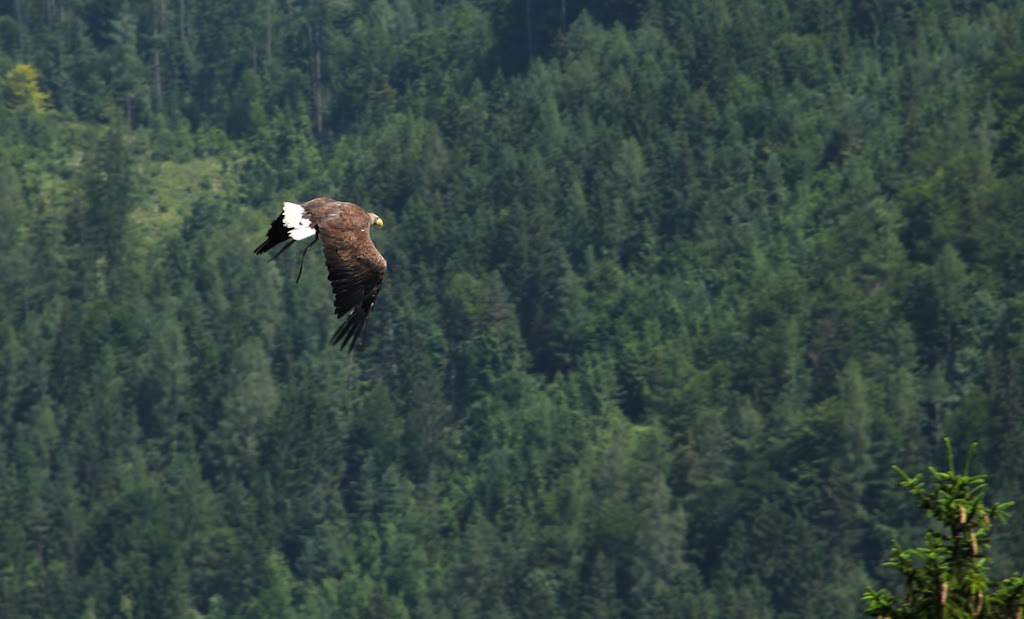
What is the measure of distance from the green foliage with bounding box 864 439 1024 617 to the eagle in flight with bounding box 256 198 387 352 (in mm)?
13026

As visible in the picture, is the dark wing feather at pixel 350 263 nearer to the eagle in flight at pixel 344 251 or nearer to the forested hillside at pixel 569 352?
the eagle in flight at pixel 344 251

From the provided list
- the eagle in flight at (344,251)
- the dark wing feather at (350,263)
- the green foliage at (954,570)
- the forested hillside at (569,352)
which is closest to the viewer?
the green foliage at (954,570)

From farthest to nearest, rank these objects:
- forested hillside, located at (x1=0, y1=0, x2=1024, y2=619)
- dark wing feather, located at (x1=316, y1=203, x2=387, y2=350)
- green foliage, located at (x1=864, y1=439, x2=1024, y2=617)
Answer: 1. forested hillside, located at (x1=0, y1=0, x2=1024, y2=619)
2. dark wing feather, located at (x1=316, y1=203, x2=387, y2=350)
3. green foliage, located at (x1=864, y1=439, x2=1024, y2=617)

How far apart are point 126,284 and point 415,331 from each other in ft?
94.9

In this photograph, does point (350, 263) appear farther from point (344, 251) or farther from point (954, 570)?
point (954, 570)

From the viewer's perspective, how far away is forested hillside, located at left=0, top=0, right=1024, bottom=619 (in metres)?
155

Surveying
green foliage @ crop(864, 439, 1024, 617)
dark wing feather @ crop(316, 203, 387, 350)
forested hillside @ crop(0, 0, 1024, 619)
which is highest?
green foliage @ crop(864, 439, 1024, 617)

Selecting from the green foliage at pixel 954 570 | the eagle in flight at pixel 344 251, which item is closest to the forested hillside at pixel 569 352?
the eagle in flight at pixel 344 251

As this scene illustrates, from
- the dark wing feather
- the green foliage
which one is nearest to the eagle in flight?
the dark wing feather

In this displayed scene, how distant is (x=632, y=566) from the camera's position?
502 ft

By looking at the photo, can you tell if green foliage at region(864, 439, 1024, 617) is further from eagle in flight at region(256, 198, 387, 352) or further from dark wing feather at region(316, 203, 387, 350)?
dark wing feather at region(316, 203, 387, 350)

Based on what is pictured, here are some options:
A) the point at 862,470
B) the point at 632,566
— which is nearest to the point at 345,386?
the point at 632,566

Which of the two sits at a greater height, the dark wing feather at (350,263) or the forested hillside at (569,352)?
the dark wing feather at (350,263)

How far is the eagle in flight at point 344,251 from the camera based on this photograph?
95.6ft
